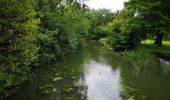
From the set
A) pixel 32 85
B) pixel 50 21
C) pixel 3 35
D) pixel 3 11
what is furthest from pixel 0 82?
pixel 50 21

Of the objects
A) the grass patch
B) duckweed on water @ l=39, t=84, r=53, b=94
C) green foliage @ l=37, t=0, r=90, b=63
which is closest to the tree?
the grass patch

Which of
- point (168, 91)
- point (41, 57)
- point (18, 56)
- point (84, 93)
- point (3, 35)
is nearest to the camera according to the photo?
point (3, 35)

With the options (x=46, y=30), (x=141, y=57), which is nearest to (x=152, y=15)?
(x=141, y=57)

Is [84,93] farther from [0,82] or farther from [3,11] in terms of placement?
[3,11]

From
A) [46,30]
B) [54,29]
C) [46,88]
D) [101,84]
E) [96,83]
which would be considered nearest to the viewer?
[46,88]

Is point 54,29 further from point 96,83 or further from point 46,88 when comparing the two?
point 46,88

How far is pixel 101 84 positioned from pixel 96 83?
0.55 m

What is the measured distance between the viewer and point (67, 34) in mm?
35438

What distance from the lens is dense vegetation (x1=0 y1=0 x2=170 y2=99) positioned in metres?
15.2

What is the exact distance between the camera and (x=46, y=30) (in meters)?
26.6

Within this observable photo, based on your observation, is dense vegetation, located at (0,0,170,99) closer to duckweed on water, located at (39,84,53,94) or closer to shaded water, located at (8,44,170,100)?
shaded water, located at (8,44,170,100)

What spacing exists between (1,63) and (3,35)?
1.51 m

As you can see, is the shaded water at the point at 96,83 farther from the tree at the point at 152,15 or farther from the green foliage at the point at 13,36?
the tree at the point at 152,15

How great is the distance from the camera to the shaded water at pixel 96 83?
59.7 feet
